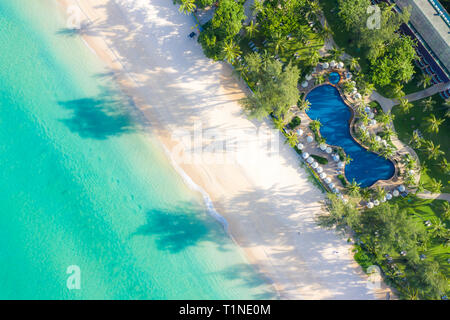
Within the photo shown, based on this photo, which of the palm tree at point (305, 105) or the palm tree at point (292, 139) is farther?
the palm tree at point (292, 139)

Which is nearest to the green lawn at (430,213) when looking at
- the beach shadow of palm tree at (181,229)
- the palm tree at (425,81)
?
the palm tree at (425,81)

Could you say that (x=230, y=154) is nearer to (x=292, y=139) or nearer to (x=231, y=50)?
(x=292, y=139)

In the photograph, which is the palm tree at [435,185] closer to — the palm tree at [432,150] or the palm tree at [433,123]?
the palm tree at [432,150]

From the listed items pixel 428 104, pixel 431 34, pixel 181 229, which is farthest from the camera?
pixel 181 229

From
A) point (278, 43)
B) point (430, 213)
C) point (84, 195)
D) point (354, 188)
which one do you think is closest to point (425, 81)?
point (354, 188)

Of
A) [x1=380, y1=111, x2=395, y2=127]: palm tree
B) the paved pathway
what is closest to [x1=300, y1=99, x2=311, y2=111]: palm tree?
[x1=380, y1=111, x2=395, y2=127]: palm tree

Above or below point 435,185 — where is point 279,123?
above

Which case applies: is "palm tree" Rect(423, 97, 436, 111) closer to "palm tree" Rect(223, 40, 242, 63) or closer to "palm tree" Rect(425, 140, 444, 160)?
"palm tree" Rect(425, 140, 444, 160)
